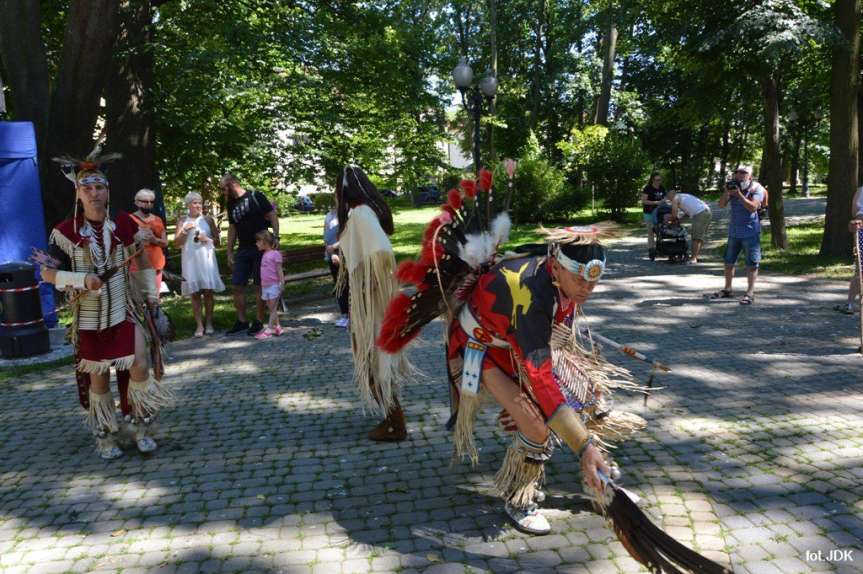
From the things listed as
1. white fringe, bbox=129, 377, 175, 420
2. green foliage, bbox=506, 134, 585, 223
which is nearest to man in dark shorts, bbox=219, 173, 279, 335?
white fringe, bbox=129, 377, 175, 420

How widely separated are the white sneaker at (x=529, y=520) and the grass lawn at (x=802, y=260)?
930 centimetres

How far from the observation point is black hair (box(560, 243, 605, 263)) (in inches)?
118

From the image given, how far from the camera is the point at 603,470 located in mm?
2725

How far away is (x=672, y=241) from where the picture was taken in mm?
12766

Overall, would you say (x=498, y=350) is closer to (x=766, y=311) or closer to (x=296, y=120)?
(x=766, y=311)

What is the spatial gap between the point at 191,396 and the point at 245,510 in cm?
258

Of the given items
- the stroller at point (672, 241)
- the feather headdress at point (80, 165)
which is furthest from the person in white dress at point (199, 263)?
the stroller at point (672, 241)

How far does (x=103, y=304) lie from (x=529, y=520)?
309 centimetres

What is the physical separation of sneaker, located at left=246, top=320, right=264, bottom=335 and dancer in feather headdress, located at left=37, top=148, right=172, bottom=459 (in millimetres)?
3729

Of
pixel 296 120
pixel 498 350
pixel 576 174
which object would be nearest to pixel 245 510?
pixel 498 350

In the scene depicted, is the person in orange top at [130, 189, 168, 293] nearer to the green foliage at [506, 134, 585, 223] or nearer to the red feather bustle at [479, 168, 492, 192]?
the red feather bustle at [479, 168, 492, 192]

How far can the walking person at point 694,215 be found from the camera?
41.5 ft

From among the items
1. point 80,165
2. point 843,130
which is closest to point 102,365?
point 80,165

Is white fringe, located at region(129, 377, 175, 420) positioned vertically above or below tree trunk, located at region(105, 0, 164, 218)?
below
